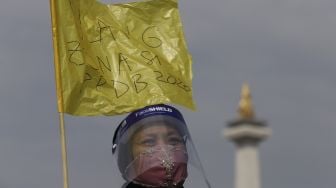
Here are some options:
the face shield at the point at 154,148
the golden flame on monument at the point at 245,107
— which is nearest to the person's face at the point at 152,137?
the face shield at the point at 154,148

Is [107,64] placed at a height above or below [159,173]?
above

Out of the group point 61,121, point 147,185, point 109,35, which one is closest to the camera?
point 147,185

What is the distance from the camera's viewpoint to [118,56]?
40.8ft

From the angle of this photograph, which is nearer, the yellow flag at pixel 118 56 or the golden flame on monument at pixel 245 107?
the yellow flag at pixel 118 56

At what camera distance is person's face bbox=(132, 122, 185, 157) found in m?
11.1

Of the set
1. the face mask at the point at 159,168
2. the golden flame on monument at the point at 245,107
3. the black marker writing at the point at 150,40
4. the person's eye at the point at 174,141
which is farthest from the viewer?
the golden flame on monument at the point at 245,107

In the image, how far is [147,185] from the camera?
35.8 feet

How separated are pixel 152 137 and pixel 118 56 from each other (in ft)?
5.07

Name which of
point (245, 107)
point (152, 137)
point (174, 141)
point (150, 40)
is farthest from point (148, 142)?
point (245, 107)

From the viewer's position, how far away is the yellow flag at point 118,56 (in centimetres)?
1202

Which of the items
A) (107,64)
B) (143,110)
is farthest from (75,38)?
(143,110)

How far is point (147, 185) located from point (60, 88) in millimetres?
1532

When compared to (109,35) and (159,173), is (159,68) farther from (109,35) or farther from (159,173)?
(159,173)

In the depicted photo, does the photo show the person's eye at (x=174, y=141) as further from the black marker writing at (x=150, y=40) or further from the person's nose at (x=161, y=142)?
the black marker writing at (x=150, y=40)
